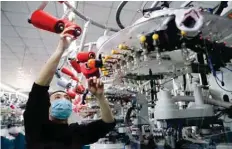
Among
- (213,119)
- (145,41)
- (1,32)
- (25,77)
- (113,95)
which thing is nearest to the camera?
(145,41)

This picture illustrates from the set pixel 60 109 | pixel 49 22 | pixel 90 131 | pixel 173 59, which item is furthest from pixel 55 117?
pixel 173 59

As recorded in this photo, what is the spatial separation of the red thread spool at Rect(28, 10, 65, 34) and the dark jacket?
32 centimetres

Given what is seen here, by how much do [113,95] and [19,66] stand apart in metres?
4.90

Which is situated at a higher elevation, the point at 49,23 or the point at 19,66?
the point at 19,66

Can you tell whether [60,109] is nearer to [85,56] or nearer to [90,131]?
Answer: [90,131]

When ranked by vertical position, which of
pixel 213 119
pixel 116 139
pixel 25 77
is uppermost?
pixel 25 77

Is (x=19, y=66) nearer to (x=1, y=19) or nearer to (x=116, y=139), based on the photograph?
(x=1, y=19)

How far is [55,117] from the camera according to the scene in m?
1.30

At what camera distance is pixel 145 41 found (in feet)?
4.25

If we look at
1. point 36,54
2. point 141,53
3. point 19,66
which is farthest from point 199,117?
point 19,66

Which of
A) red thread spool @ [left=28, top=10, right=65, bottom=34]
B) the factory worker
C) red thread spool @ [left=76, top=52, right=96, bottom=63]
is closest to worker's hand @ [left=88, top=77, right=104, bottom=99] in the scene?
the factory worker

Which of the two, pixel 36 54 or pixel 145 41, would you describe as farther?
pixel 36 54

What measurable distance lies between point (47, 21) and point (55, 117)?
66 centimetres

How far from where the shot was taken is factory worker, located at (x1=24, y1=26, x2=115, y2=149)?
1.00 m
